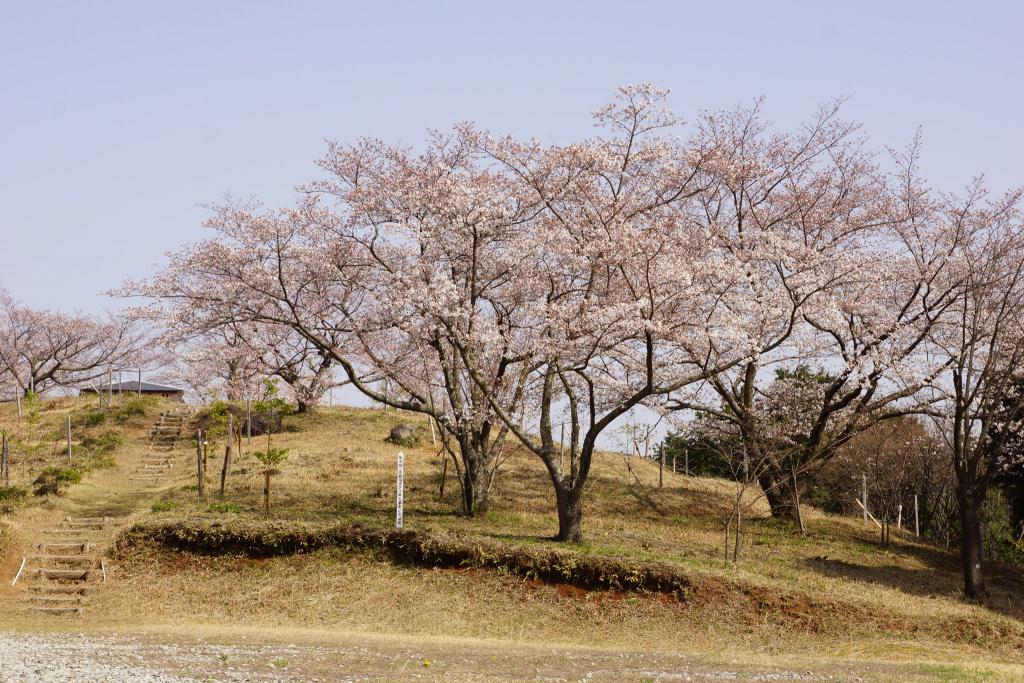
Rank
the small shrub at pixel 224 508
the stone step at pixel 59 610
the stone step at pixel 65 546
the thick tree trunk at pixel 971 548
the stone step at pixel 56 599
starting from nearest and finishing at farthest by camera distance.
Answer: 1. the stone step at pixel 59 610
2. the stone step at pixel 56 599
3. the thick tree trunk at pixel 971 548
4. the stone step at pixel 65 546
5. the small shrub at pixel 224 508

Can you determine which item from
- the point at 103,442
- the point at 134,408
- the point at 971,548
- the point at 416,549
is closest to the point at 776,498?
the point at 971,548

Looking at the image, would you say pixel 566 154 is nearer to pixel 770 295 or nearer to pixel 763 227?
pixel 770 295

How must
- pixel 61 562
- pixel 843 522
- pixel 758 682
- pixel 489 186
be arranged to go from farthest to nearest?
pixel 843 522, pixel 489 186, pixel 61 562, pixel 758 682

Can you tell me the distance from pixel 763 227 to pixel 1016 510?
11.5 metres

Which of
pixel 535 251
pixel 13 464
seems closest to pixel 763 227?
pixel 535 251

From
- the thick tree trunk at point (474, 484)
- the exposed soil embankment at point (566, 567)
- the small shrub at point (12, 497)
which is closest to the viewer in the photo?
the exposed soil embankment at point (566, 567)

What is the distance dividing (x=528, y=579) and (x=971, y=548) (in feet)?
34.0

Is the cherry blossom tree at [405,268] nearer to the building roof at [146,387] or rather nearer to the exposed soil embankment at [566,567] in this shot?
the exposed soil embankment at [566,567]

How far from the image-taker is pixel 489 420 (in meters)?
23.3

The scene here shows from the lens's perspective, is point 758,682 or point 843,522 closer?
point 758,682

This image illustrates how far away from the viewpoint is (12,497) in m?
25.2

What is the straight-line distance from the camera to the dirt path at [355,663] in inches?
Answer: 491

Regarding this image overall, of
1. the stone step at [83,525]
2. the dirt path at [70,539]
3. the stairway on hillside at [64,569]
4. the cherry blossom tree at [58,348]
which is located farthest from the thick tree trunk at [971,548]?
the cherry blossom tree at [58,348]

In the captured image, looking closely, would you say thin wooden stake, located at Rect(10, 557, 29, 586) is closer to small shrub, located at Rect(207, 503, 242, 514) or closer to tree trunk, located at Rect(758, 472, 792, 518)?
small shrub, located at Rect(207, 503, 242, 514)
